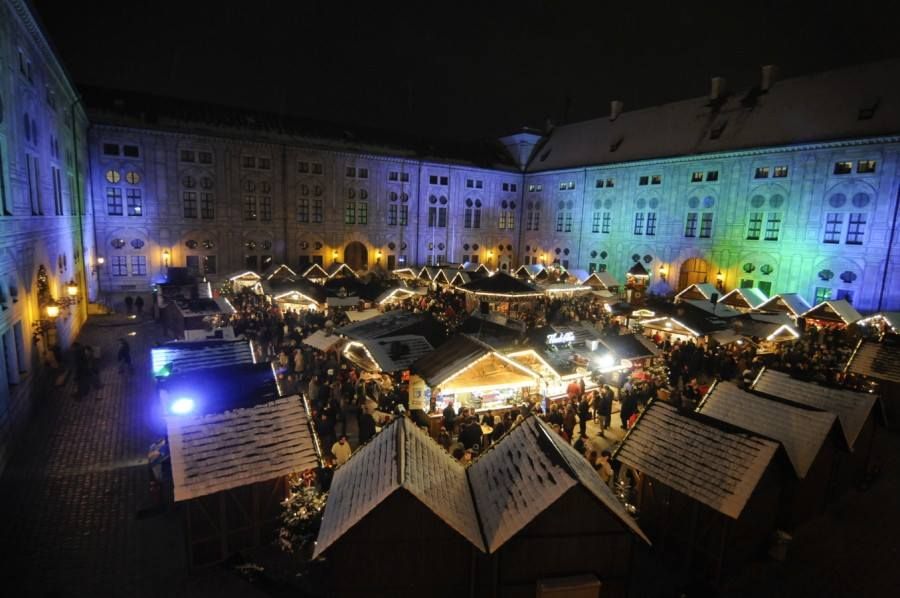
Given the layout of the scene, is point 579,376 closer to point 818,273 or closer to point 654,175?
point 818,273

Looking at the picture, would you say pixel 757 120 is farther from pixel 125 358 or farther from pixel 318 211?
pixel 125 358

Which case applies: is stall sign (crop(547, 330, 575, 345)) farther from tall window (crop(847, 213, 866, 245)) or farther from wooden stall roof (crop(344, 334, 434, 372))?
tall window (crop(847, 213, 866, 245))

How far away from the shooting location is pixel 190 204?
33.4 meters

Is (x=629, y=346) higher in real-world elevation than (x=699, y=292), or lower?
lower

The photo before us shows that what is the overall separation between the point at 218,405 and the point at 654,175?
35.1 m

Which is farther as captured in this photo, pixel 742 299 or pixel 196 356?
pixel 742 299

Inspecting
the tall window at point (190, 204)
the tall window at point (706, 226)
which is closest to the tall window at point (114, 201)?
the tall window at point (190, 204)

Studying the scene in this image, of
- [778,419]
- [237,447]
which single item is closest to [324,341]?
[237,447]

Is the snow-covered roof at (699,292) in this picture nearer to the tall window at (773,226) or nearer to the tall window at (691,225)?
the tall window at (773,226)

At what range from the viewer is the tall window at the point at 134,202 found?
3128cm

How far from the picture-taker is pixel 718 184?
32.6m

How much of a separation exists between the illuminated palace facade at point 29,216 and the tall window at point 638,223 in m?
34.3

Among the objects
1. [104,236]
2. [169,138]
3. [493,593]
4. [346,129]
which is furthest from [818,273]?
[104,236]

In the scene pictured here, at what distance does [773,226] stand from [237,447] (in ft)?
107
